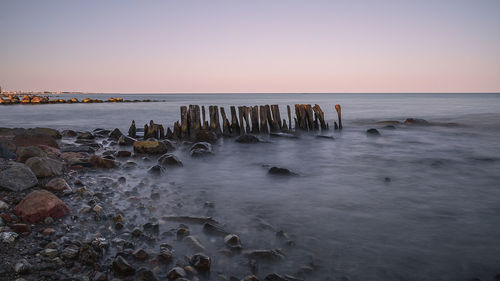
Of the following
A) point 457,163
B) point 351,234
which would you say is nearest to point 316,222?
point 351,234

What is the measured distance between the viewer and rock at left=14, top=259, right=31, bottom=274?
2844 mm

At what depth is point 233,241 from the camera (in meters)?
3.94

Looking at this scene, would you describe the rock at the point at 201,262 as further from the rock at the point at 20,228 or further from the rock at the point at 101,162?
the rock at the point at 101,162

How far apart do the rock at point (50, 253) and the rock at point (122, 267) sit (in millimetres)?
669

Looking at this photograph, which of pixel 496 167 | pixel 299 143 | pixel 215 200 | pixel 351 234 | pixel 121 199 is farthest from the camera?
pixel 299 143

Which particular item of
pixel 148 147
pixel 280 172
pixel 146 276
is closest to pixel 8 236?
pixel 146 276

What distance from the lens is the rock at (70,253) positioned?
320 cm

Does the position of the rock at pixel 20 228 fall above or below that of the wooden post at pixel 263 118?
below

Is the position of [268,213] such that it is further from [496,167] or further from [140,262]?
[496,167]

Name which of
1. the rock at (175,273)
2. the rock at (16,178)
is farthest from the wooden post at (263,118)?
the rock at (175,273)

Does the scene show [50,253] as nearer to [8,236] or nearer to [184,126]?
[8,236]

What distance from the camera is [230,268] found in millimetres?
3393

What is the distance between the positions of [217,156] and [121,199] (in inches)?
205

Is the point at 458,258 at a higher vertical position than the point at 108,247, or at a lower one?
lower
